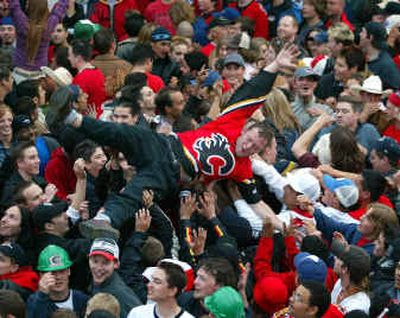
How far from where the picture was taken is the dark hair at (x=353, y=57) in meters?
14.7

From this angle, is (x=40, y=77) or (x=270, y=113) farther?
(x=40, y=77)

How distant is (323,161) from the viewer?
39.7 ft

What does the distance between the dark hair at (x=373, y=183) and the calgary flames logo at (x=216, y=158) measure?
3.55 ft

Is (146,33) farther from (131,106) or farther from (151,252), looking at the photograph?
(151,252)

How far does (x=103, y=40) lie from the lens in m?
14.4

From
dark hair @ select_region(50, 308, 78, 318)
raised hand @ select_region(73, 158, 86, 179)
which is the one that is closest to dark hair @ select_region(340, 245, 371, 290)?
dark hair @ select_region(50, 308, 78, 318)

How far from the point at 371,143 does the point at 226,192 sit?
1952 mm

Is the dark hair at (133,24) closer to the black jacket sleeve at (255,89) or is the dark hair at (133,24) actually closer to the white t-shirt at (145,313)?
the black jacket sleeve at (255,89)

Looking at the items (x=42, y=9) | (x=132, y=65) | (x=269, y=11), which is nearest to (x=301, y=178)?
(x=132, y=65)

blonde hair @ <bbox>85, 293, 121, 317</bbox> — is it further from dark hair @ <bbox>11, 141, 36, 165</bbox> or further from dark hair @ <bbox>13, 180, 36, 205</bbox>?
dark hair @ <bbox>11, 141, 36, 165</bbox>

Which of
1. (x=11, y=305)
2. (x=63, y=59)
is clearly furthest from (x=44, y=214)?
(x=63, y=59)

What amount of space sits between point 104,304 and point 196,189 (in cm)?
199

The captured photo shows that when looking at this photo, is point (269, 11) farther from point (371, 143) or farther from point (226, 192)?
point (226, 192)

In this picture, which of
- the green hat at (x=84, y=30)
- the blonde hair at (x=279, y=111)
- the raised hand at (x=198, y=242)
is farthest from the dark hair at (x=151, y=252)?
the green hat at (x=84, y=30)
